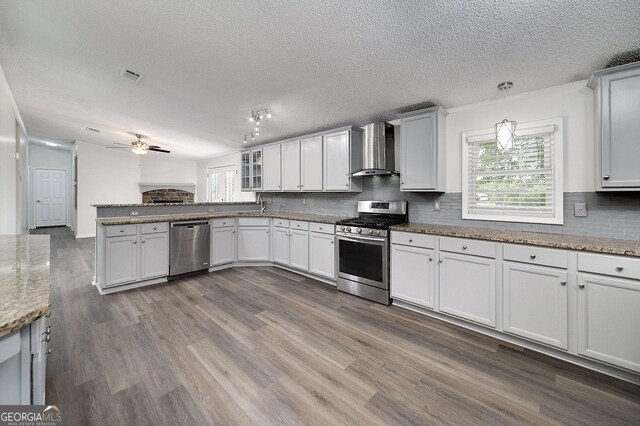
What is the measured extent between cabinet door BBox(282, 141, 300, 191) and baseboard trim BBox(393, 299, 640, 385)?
107 inches

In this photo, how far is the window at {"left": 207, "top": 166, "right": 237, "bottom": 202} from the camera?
7766 millimetres

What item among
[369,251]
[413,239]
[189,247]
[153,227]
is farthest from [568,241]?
[153,227]

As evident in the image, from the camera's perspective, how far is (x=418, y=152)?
3.14 meters

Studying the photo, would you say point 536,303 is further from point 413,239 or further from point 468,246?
point 413,239

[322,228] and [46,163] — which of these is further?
[46,163]

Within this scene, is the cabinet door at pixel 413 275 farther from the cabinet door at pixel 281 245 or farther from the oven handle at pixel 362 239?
the cabinet door at pixel 281 245

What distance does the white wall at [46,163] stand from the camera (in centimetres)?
859

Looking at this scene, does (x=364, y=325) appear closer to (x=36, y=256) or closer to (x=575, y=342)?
(x=575, y=342)

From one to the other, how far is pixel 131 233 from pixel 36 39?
7.12 ft

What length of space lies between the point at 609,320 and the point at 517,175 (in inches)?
58.8

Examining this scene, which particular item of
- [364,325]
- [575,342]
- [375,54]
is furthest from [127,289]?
[575,342]

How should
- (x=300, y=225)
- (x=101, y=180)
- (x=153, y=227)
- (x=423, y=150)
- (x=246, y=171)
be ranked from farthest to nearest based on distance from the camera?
1. (x=101, y=180)
2. (x=246, y=171)
3. (x=300, y=225)
4. (x=153, y=227)
5. (x=423, y=150)

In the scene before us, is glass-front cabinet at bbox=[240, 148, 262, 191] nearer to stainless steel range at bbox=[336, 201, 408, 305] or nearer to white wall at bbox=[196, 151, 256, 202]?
white wall at bbox=[196, 151, 256, 202]

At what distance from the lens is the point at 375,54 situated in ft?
6.94
